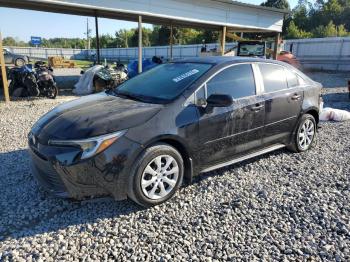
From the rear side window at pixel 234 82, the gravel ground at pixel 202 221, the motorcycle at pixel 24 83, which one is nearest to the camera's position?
the gravel ground at pixel 202 221

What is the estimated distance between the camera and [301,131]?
4949mm

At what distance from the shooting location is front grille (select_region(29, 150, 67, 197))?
9.62 feet

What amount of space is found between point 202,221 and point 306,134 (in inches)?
115

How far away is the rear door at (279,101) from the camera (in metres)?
4.28

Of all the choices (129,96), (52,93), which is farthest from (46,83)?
(129,96)

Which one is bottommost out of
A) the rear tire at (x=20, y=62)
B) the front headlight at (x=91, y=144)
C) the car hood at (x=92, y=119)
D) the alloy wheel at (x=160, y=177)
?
the alloy wheel at (x=160, y=177)

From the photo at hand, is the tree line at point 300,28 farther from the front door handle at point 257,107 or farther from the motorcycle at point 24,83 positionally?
the front door handle at point 257,107

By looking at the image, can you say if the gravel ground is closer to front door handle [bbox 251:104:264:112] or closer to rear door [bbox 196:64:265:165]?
rear door [bbox 196:64:265:165]

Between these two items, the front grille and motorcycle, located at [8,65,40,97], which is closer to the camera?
the front grille

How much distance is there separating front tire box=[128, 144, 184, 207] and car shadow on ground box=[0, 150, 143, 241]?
0.76 feet

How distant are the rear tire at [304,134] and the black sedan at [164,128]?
0.18 metres

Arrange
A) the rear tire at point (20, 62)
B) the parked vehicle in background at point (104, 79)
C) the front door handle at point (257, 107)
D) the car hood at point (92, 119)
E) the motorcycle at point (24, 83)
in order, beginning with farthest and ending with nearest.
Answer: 1. the rear tire at point (20, 62)
2. the parked vehicle in background at point (104, 79)
3. the motorcycle at point (24, 83)
4. the front door handle at point (257, 107)
5. the car hood at point (92, 119)

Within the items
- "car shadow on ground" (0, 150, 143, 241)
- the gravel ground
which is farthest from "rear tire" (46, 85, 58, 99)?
"car shadow on ground" (0, 150, 143, 241)

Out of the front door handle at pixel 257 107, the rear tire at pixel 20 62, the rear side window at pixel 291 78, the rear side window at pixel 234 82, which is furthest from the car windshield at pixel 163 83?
the rear tire at pixel 20 62
